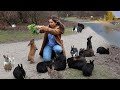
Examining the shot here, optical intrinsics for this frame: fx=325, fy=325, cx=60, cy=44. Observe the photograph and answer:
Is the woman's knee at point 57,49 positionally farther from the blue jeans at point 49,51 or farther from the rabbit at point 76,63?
the rabbit at point 76,63

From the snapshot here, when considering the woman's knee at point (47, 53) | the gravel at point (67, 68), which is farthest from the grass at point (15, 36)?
the woman's knee at point (47, 53)

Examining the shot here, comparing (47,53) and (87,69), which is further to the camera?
(47,53)

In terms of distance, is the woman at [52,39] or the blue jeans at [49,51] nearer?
the woman at [52,39]

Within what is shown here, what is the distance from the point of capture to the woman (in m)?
9.42

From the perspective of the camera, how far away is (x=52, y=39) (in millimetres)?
9875

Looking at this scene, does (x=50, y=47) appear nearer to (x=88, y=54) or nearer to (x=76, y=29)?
(x=88, y=54)

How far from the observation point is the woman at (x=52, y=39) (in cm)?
942

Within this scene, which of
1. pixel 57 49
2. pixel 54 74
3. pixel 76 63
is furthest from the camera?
pixel 57 49

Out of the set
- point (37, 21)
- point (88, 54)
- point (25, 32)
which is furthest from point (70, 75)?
point (37, 21)

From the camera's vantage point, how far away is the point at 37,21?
19.8 m

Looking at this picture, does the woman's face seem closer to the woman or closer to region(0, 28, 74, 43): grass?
the woman

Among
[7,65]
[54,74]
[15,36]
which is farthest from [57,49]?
[15,36]

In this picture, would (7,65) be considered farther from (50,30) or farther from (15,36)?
(15,36)
